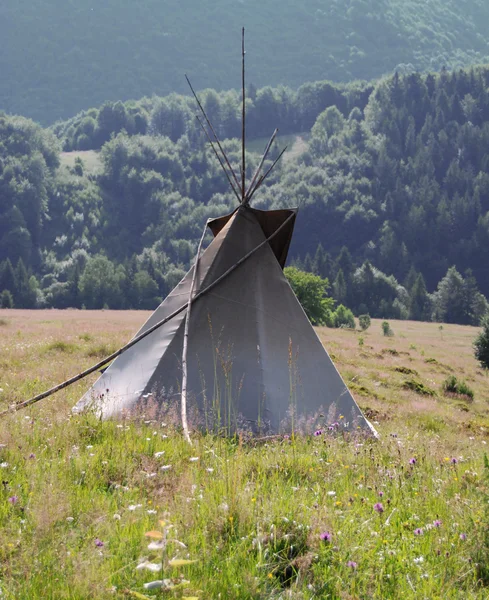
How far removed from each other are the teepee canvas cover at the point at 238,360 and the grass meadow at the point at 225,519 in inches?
60.8

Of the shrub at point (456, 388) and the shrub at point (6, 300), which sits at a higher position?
the shrub at point (456, 388)

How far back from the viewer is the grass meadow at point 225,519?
347 cm

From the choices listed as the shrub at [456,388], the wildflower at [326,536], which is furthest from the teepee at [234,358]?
the shrub at [456,388]

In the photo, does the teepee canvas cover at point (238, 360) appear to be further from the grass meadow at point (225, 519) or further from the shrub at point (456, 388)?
the shrub at point (456, 388)

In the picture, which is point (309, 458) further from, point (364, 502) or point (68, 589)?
point (68, 589)

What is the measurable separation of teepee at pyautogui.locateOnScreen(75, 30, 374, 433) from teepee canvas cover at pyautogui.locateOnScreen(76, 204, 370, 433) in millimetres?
15

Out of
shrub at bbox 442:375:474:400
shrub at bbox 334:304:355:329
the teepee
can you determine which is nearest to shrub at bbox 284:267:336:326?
shrub at bbox 334:304:355:329

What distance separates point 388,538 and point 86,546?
6.50ft

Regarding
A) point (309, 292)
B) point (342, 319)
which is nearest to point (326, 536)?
point (309, 292)

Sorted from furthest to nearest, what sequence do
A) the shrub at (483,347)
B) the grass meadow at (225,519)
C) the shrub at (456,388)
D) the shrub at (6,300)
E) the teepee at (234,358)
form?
the shrub at (6,300), the shrub at (483,347), the shrub at (456,388), the teepee at (234,358), the grass meadow at (225,519)

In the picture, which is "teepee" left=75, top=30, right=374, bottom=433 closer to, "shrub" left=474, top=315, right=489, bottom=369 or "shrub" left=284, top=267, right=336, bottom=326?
"shrub" left=474, top=315, right=489, bottom=369

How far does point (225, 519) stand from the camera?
13.3 feet

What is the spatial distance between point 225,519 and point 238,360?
202 inches

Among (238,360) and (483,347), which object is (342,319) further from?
(238,360)
